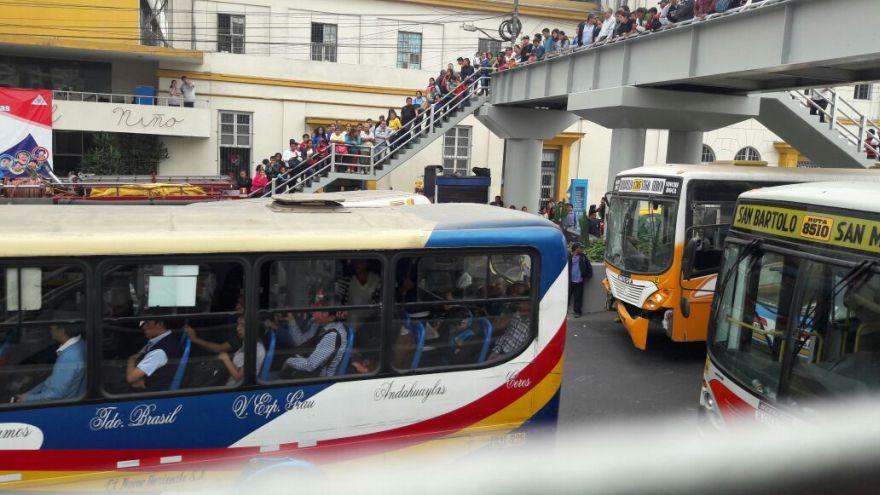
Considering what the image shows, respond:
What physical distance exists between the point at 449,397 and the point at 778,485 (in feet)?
14.1

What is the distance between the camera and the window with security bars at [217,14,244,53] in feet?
88.0

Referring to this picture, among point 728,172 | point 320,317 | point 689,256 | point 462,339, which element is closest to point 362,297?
point 320,317

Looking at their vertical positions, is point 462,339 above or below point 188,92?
below

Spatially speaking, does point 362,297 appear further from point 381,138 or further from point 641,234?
point 381,138

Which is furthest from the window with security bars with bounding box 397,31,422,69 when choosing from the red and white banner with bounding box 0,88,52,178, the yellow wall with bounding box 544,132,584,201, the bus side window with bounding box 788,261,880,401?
the bus side window with bounding box 788,261,880,401

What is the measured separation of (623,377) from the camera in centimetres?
1002

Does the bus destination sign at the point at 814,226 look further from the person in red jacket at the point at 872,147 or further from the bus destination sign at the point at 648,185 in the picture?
the person in red jacket at the point at 872,147

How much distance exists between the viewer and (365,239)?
5332 mm

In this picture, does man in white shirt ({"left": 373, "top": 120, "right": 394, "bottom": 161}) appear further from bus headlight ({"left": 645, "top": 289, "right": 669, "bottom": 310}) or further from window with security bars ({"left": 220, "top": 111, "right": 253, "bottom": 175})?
bus headlight ({"left": 645, "top": 289, "right": 669, "bottom": 310})

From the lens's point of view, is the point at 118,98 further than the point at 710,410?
Yes

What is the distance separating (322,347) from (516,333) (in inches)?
65.5

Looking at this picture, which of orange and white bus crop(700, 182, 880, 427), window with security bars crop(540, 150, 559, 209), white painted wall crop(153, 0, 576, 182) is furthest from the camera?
window with security bars crop(540, 150, 559, 209)

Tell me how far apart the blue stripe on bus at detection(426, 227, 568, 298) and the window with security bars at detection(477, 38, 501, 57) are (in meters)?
25.4

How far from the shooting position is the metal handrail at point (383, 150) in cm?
2069
